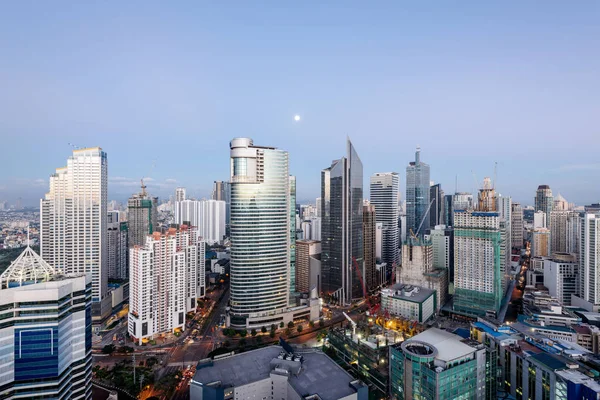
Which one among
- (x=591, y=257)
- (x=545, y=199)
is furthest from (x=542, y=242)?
(x=545, y=199)

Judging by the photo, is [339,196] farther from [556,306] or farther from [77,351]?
[77,351]

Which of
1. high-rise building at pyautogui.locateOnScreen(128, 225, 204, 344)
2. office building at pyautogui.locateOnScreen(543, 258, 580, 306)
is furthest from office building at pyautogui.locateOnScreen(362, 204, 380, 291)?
high-rise building at pyautogui.locateOnScreen(128, 225, 204, 344)

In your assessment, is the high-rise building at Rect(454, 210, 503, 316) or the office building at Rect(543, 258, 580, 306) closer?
the high-rise building at Rect(454, 210, 503, 316)

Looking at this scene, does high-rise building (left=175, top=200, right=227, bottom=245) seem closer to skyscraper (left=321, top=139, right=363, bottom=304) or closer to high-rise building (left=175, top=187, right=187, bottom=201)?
high-rise building (left=175, top=187, right=187, bottom=201)

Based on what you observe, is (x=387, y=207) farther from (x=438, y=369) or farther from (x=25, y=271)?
(x=25, y=271)

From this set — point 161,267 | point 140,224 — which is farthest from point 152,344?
point 140,224

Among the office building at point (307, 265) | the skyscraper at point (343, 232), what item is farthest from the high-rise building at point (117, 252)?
the skyscraper at point (343, 232)

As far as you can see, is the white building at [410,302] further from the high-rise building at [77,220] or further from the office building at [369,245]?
the high-rise building at [77,220]
